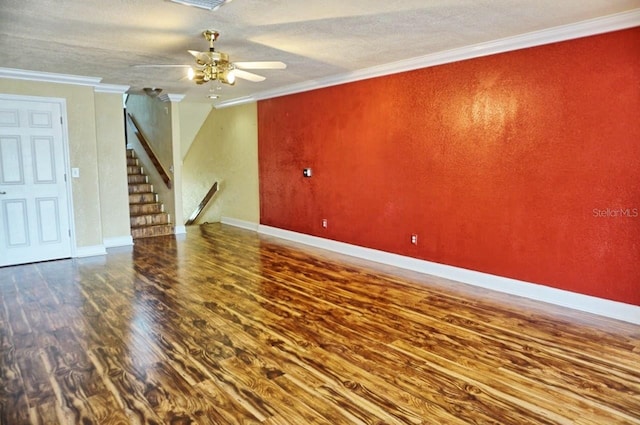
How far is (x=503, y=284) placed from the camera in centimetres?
432

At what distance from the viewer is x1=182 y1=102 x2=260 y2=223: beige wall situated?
311 inches

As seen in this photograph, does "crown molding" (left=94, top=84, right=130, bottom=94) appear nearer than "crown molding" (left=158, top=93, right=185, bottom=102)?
Yes

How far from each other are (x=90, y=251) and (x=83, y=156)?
4.51ft

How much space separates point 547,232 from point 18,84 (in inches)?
255

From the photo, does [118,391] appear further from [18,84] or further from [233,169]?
[233,169]

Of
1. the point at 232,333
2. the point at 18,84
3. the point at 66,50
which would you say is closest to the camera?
the point at 232,333

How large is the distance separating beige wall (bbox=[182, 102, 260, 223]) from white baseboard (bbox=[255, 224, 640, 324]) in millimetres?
2286

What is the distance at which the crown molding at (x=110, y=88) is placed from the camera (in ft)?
20.2

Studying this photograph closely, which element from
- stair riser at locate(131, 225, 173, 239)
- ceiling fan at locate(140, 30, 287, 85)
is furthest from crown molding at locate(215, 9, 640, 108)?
stair riser at locate(131, 225, 173, 239)

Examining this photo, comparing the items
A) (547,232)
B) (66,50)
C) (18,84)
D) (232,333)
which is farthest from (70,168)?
(547,232)

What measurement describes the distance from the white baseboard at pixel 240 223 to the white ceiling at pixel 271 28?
12.0 feet

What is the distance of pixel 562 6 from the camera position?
315cm

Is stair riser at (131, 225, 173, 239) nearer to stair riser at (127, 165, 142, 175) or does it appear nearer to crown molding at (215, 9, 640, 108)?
stair riser at (127, 165, 142, 175)

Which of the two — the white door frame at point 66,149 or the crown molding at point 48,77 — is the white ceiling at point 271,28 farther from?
the white door frame at point 66,149
